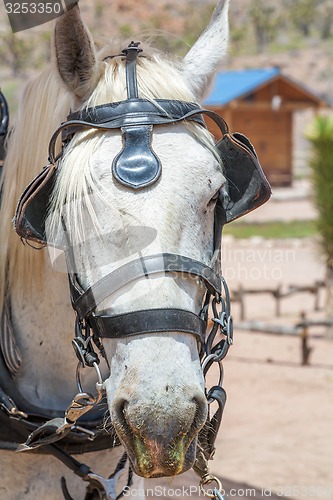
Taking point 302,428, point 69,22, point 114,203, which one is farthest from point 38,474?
point 302,428

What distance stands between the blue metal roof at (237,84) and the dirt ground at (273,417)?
19728mm

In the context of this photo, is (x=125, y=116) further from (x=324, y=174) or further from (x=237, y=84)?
(x=237, y=84)

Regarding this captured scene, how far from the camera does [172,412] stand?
175cm

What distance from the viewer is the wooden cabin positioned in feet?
106

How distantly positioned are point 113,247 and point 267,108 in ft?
112

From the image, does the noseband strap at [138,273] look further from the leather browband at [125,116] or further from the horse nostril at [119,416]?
the leather browband at [125,116]

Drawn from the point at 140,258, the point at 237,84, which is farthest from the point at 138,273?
the point at 237,84

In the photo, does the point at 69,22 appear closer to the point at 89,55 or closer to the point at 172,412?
the point at 89,55

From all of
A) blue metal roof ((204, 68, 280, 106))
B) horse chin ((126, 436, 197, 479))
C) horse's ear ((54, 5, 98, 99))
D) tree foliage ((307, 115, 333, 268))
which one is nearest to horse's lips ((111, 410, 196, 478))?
horse chin ((126, 436, 197, 479))

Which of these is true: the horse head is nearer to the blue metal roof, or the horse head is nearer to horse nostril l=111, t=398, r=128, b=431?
horse nostril l=111, t=398, r=128, b=431

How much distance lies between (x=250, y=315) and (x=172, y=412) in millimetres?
11013

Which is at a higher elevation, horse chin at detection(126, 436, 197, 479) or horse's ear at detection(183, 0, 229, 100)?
horse's ear at detection(183, 0, 229, 100)

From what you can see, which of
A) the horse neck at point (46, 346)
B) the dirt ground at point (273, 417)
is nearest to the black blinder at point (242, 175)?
the horse neck at point (46, 346)

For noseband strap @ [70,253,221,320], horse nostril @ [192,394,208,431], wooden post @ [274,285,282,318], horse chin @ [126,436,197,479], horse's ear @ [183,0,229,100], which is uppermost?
horse's ear @ [183,0,229,100]
